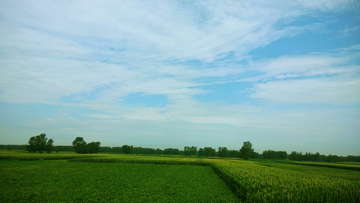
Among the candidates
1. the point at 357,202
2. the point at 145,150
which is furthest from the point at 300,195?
the point at 145,150

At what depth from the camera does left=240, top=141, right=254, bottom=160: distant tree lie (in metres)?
88.7

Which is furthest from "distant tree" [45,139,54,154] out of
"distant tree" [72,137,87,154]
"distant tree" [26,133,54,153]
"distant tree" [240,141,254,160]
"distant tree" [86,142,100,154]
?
"distant tree" [240,141,254,160]

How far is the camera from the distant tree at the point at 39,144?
8744cm

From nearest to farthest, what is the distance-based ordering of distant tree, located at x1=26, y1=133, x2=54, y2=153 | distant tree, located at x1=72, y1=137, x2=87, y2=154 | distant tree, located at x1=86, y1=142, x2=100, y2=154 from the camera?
1. distant tree, located at x1=26, y1=133, x2=54, y2=153
2. distant tree, located at x1=72, y1=137, x2=87, y2=154
3. distant tree, located at x1=86, y1=142, x2=100, y2=154

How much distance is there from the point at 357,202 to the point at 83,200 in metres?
16.0

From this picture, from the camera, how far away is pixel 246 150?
294 ft

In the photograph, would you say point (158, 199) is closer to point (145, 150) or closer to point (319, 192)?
point (319, 192)

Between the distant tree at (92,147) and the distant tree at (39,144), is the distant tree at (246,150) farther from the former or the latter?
the distant tree at (39,144)

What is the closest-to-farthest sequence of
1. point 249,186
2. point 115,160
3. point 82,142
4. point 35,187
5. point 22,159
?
1. point 249,186
2. point 35,187
3. point 22,159
4. point 115,160
5. point 82,142

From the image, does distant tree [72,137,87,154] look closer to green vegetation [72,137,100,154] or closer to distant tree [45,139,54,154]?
green vegetation [72,137,100,154]

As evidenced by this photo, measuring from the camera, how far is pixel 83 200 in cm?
1119

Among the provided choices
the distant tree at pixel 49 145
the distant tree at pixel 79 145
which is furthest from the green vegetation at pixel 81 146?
the distant tree at pixel 49 145

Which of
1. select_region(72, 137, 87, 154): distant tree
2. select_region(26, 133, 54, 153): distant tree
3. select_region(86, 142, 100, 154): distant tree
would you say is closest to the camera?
select_region(26, 133, 54, 153): distant tree

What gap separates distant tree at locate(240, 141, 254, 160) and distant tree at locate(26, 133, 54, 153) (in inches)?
3911
